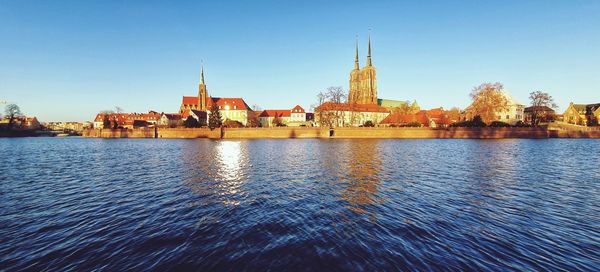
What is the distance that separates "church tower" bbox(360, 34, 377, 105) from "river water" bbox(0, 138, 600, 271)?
99.9 m

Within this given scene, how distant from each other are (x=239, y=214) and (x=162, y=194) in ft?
20.5

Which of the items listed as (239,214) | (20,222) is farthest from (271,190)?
(20,222)

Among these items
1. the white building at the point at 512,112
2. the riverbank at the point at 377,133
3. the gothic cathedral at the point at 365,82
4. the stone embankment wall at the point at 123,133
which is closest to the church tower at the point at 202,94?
the stone embankment wall at the point at 123,133

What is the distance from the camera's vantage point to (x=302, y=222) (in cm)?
1005

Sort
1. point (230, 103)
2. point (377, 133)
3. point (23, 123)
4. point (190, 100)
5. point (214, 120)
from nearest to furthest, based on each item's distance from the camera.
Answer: point (377, 133)
point (214, 120)
point (23, 123)
point (230, 103)
point (190, 100)

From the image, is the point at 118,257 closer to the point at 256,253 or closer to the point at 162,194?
the point at 256,253

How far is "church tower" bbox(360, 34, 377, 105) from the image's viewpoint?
380 feet

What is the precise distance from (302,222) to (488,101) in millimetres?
83217

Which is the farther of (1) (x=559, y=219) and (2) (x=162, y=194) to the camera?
(2) (x=162, y=194)

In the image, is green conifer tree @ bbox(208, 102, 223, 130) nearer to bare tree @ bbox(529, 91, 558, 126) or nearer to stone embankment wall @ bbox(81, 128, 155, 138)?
stone embankment wall @ bbox(81, 128, 155, 138)

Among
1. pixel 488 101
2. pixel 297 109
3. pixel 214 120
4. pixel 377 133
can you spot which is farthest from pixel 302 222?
pixel 297 109

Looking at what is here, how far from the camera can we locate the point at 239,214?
36.1ft

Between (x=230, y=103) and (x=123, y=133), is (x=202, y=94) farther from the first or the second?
(x=123, y=133)

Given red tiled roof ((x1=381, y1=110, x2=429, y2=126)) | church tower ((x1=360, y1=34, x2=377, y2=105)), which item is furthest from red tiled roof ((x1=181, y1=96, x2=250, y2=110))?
red tiled roof ((x1=381, y1=110, x2=429, y2=126))
